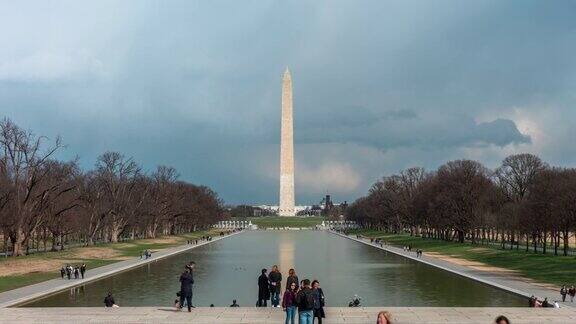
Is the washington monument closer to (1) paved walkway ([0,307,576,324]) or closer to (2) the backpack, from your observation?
(1) paved walkway ([0,307,576,324])

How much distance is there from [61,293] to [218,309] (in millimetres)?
12606

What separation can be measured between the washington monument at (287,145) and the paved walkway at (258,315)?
12410cm

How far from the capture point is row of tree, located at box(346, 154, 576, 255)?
57.8 meters

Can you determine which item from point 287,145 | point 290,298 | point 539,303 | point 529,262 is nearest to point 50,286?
point 290,298

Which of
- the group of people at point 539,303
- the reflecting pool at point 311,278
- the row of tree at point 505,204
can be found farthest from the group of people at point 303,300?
the row of tree at point 505,204

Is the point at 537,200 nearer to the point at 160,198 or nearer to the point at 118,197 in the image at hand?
the point at 118,197

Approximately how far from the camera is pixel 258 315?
876 inches

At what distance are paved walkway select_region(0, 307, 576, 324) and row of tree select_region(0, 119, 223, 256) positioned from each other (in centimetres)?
3685

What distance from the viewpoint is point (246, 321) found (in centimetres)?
2103

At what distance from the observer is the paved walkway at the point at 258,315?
2120 cm

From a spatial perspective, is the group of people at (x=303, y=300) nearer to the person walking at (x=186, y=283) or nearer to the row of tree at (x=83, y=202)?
the person walking at (x=186, y=283)

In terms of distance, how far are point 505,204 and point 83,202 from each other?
4836cm

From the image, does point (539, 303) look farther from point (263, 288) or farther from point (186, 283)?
point (186, 283)

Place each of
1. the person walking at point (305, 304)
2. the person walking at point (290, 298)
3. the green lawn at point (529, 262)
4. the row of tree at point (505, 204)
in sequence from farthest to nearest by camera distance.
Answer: the row of tree at point (505, 204) < the green lawn at point (529, 262) < the person walking at point (290, 298) < the person walking at point (305, 304)
